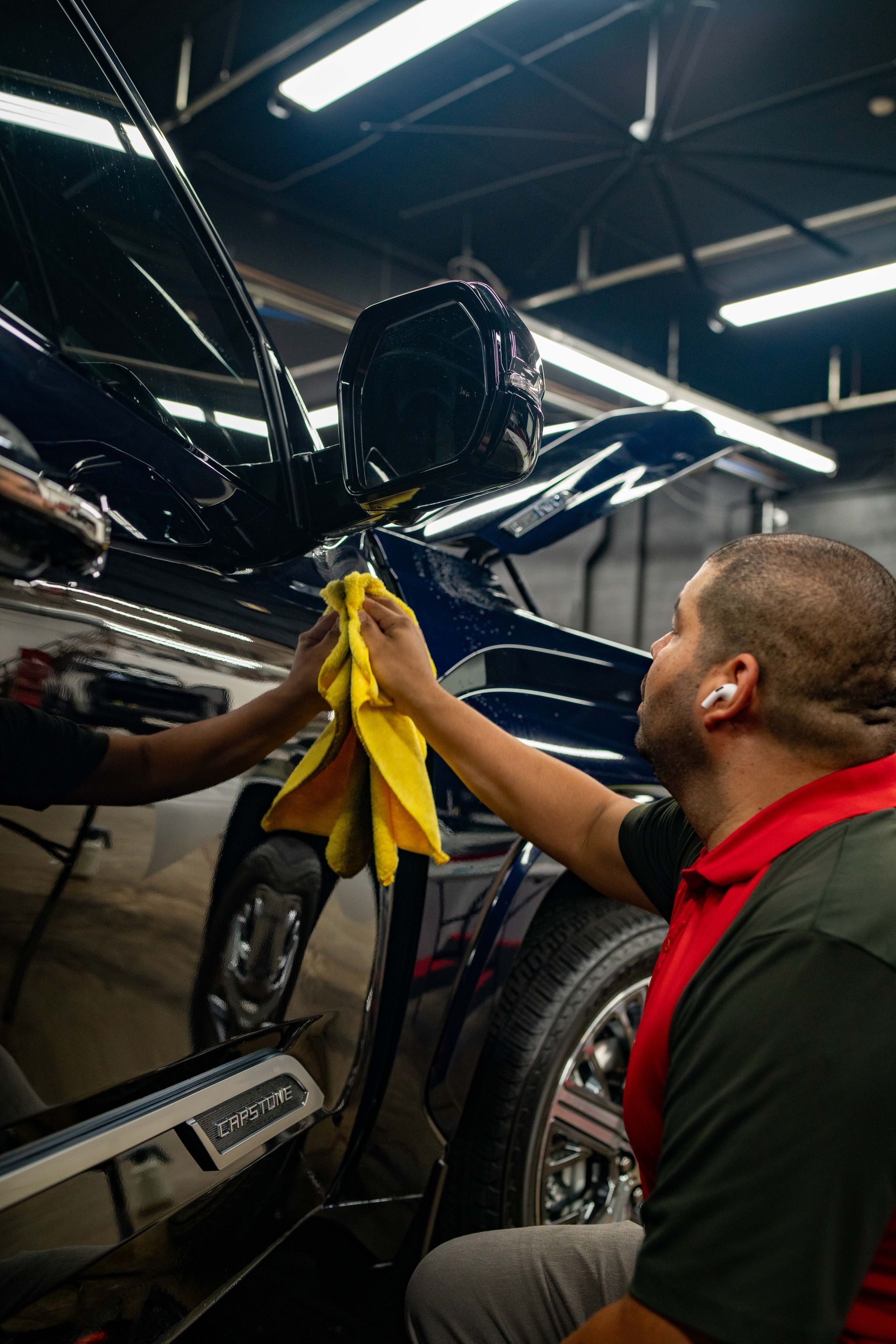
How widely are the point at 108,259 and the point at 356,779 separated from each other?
2.29 ft

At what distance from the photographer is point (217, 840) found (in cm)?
107

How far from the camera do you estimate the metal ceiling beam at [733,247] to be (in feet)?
24.6

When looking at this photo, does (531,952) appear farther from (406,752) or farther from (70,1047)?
(70,1047)

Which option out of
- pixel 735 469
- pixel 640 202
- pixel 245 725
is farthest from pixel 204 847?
pixel 735 469

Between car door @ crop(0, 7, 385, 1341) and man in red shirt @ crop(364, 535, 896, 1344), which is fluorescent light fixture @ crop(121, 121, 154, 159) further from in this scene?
man in red shirt @ crop(364, 535, 896, 1344)

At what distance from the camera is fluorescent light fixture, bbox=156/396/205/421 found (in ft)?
3.85

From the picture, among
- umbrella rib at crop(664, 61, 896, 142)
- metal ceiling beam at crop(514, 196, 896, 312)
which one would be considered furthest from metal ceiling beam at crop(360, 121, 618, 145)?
metal ceiling beam at crop(514, 196, 896, 312)

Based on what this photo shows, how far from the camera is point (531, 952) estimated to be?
5.84ft

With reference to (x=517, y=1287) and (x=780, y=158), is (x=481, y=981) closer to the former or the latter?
(x=517, y=1287)

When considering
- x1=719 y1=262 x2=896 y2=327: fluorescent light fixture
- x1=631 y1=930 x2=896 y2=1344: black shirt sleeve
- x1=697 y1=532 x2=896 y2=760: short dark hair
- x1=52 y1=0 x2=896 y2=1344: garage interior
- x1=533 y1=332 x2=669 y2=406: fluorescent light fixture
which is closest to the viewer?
x1=631 y1=930 x2=896 y2=1344: black shirt sleeve

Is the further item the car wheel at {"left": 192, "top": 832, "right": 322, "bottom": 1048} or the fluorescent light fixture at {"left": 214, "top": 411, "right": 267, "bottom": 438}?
the fluorescent light fixture at {"left": 214, "top": 411, "right": 267, "bottom": 438}

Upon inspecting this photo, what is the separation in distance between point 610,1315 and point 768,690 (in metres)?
0.62

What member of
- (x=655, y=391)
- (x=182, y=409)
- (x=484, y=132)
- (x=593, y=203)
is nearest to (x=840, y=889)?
(x=182, y=409)

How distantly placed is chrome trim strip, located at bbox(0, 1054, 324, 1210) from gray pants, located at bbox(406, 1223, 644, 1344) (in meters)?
0.29
